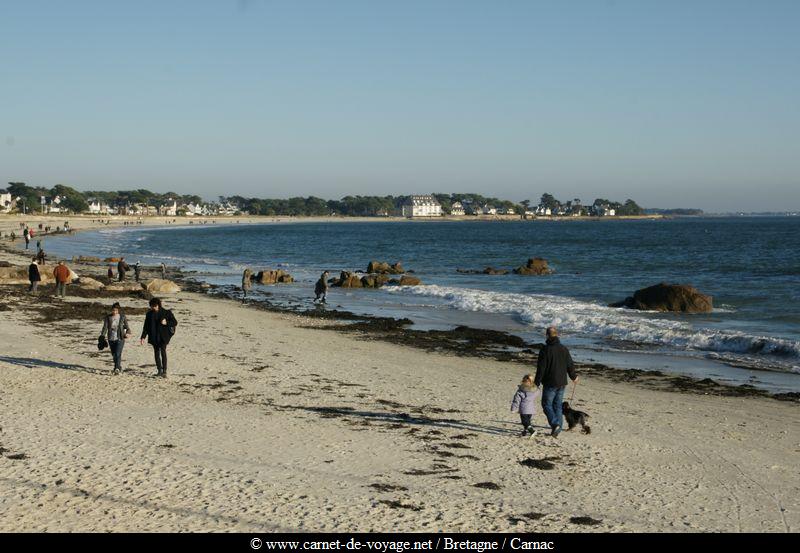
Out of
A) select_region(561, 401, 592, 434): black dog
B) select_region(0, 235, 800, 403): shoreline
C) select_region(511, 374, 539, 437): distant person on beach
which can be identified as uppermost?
select_region(511, 374, 539, 437): distant person on beach

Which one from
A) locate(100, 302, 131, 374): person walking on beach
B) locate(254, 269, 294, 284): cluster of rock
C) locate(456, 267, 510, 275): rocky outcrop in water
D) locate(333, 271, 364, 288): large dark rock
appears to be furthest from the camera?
locate(456, 267, 510, 275): rocky outcrop in water

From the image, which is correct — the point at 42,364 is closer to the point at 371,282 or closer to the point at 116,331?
the point at 116,331

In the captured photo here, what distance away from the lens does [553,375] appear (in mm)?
11992

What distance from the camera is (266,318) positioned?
2814 cm

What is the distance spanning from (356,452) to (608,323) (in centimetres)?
1838

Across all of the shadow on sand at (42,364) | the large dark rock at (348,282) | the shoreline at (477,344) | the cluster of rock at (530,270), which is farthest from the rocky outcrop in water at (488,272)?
the shadow on sand at (42,364)

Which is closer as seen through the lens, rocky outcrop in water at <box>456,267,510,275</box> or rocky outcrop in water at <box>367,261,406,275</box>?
rocky outcrop in water at <box>367,261,406,275</box>

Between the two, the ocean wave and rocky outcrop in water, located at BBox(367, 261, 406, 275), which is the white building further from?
the ocean wave

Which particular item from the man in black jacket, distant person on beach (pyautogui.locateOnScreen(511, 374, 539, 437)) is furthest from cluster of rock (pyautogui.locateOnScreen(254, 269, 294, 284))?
the man in black jacket

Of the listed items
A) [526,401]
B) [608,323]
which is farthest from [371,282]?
[526,401]

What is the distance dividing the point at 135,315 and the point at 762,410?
62.6 feet

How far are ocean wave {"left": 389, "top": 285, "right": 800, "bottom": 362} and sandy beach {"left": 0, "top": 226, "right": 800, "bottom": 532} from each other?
23.3 feet

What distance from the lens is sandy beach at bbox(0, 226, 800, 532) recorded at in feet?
28.2

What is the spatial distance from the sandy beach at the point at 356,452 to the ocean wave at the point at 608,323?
7.11 metres
